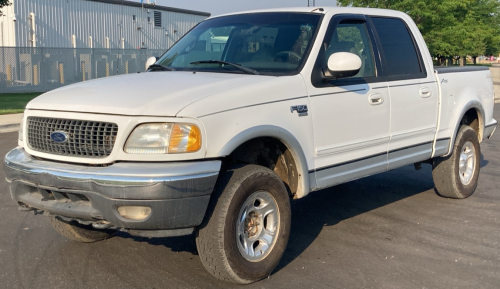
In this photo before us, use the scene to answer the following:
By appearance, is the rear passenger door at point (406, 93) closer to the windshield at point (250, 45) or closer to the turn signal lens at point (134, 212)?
the windshield at point (250, 45)

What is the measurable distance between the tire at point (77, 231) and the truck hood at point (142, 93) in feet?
3.54

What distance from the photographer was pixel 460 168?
273 inches

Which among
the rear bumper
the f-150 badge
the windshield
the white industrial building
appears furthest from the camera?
the white industrial building

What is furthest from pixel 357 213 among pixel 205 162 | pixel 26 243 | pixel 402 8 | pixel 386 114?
pixel 402 8

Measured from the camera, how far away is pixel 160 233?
388cm

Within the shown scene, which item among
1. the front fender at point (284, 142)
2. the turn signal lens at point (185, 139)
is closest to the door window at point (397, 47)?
the front fender at point (284, 142)

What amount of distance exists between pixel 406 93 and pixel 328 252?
1.80 m

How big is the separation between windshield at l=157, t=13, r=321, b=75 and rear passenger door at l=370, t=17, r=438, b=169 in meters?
1.01

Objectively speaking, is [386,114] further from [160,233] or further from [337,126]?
[160,233]

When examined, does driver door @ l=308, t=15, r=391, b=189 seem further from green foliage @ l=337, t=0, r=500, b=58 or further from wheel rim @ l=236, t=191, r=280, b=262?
green foliage @ l=337, t=0, r=500, b=58

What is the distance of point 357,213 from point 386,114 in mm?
1289

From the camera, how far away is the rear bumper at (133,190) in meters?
3.68

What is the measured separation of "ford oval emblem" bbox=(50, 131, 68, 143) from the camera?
4086 mm

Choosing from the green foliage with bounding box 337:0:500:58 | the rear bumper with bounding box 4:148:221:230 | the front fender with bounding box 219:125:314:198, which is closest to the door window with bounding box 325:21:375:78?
the front fender with bounding box 219:125:314:198
